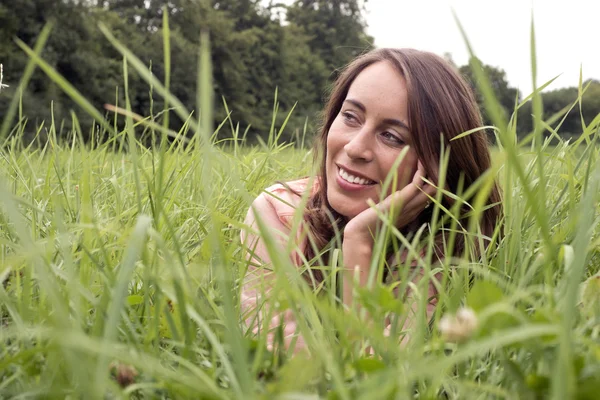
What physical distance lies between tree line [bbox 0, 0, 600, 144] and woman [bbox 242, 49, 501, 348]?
9.75 m

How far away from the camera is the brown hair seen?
1820mm

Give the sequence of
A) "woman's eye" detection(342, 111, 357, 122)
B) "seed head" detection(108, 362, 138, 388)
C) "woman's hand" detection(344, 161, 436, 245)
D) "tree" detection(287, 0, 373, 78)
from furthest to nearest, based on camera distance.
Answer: "tree" detection(287, 0, 373, 78) < "woman's eye" detection(342, 111, 357, 122) < "woman's hand" detection(344, 161, 436, 245) < "seed head" detection(108, 362, 138, 388)

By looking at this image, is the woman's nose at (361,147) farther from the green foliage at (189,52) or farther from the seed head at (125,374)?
the green foliage at (189,52)

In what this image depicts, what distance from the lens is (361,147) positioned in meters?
1.80

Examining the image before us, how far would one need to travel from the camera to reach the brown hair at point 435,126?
71.7 inches

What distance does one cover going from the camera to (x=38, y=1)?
18859 mm

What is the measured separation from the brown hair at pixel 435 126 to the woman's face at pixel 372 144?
0.03 meters

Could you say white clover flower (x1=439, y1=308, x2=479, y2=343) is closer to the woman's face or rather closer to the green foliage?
the woman's face

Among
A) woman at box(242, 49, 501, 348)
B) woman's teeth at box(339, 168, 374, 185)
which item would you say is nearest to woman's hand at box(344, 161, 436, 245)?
woman at box(242, 49, 501, 348)

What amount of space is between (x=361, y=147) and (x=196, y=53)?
24712 millimetres

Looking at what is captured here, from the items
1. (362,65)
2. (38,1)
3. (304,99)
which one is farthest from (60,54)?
(362,65)

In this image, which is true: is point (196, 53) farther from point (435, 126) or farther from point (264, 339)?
point (264, 339)

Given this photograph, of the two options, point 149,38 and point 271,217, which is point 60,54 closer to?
point 149,38

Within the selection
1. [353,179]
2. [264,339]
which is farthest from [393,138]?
[264,339]
